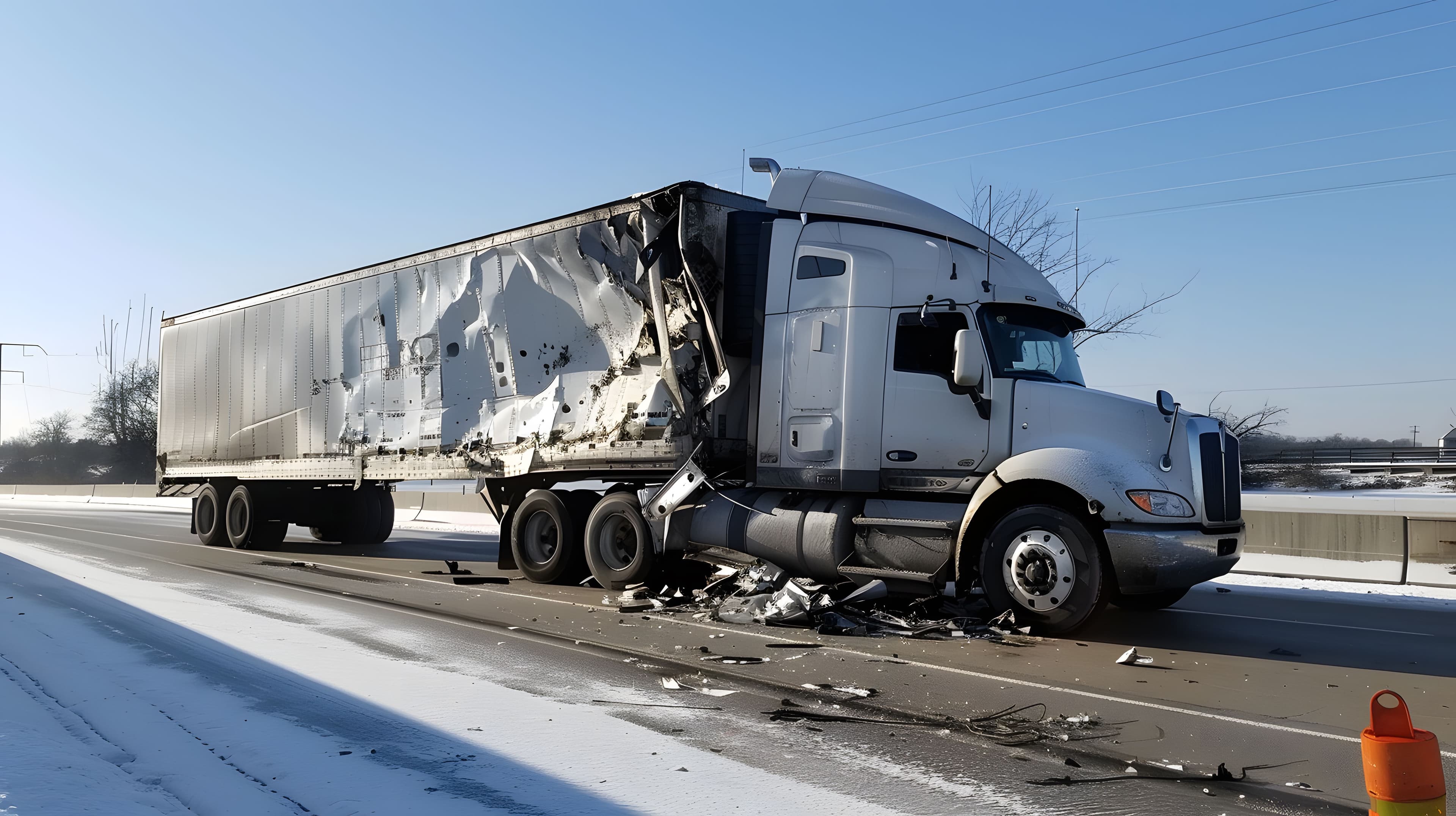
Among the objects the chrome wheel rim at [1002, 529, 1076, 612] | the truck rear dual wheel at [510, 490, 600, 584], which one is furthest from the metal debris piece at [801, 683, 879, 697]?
the truck rear dual wheel at [510, 490, 600, 584]

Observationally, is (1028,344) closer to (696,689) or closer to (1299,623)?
(1299,623)

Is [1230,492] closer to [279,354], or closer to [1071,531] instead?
[1071,531]

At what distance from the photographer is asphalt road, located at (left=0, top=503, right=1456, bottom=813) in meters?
4.54

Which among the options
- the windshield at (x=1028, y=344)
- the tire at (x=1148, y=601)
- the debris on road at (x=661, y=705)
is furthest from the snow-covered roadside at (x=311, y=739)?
the tire at (x=1148, y=601)

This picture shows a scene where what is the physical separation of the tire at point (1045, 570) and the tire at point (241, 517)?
43.1ft

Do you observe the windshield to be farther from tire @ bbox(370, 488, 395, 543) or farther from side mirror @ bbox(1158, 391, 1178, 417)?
tire @ bbox(370, 488, 395, 543)

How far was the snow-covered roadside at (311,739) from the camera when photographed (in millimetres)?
4086

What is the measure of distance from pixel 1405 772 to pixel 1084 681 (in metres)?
3.73

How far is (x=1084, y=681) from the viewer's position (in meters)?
6.74

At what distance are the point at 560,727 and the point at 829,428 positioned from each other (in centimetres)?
503

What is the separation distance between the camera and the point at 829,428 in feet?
32.1

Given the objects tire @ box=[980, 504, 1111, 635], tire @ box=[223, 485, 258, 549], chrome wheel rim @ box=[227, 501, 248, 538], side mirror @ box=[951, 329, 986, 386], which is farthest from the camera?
chrome wheel rim @ box=[227, 501, 248, 538]

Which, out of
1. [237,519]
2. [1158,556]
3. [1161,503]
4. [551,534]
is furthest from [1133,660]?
[237,519]

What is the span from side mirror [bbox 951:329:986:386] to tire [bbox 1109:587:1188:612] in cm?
241
